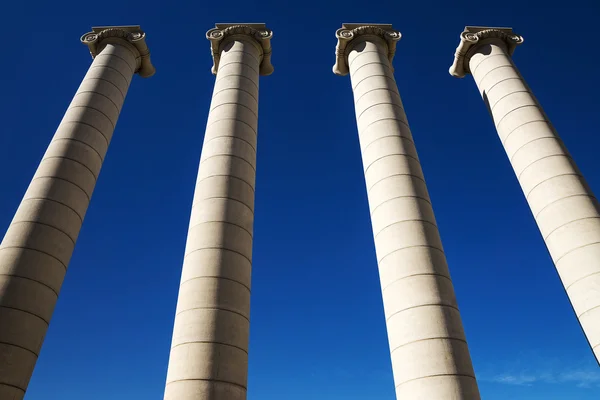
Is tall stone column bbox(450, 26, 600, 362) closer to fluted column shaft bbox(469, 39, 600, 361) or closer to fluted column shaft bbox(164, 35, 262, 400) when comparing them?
fluted column shaft bbox(469, 39, 600, 361)

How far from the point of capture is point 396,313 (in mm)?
40812

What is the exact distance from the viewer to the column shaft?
3644 cm

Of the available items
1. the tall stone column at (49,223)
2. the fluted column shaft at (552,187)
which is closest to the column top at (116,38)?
the tall stone column at (49,223)

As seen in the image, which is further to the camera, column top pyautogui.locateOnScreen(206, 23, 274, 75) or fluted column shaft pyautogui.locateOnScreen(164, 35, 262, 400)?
column top pyautogui.locateOnScreen(206, 23, 274, 75)

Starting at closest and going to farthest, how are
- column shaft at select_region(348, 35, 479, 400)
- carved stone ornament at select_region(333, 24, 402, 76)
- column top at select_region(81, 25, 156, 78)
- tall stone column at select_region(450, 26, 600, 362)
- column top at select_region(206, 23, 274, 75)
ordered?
column shaft at select_region(348, 35, 479, 400) → tall stone column at select_region(450, 26, 600, 362) → carved stone ornament at select_region(333, 24, 402, 76) → column top at select_region(81, 25, 156, 78) → column top at select_region(206, 23, 274, 75)

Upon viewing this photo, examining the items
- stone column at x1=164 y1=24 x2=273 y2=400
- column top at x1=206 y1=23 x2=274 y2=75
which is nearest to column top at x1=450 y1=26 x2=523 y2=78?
column top at x1=206 y1=23 x2=274 y2=75

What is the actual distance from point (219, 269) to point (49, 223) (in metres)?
17.1

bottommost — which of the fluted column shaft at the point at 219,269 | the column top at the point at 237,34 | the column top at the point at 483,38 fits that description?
the fluted column shaft at the point at 219,269

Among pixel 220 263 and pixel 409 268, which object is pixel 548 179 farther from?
pixel 220 263

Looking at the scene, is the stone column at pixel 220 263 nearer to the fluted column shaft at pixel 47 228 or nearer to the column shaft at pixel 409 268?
the fluted column shaft at pixel 47 228

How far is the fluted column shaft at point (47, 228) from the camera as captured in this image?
3872 centimetres

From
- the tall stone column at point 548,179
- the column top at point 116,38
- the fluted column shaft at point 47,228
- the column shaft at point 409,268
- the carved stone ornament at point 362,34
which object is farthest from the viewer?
the column top at point 116,38

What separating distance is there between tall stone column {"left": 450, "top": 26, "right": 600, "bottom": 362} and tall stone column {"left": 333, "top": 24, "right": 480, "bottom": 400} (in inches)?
465

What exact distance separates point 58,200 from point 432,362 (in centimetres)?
3656
